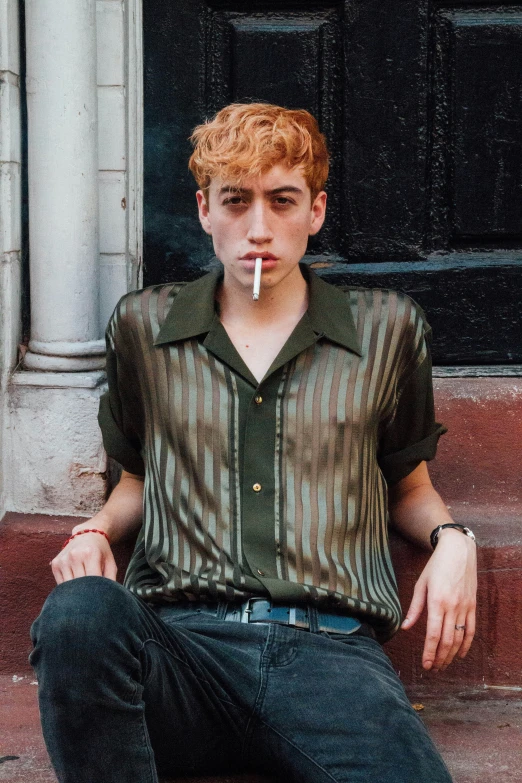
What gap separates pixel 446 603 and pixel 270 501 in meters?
0.46

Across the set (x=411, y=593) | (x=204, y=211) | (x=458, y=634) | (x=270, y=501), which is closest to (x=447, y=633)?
(x=458, y=634)

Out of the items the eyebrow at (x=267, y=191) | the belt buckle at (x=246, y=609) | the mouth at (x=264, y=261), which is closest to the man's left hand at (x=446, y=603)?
the belt buckle at (x=246, y=609)

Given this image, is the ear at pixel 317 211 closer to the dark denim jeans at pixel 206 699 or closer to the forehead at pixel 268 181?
the forehead at pixel 268 181

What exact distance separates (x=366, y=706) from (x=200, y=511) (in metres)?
0.59

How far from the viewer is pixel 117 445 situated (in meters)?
2.63

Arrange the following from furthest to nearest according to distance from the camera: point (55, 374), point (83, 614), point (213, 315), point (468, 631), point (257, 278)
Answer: point (55, 374) → point (213, 315) → point (257, 278) → point (468, 631) → point (83, 614)

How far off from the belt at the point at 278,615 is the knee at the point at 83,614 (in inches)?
14.6

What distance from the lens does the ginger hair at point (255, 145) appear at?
7.63ft

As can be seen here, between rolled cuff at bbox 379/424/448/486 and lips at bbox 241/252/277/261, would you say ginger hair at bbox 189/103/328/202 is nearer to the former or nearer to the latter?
lips at bbox 241/252/277/261

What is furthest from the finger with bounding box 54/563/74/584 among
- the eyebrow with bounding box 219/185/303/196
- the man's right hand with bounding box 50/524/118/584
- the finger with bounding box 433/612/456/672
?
the eyebrow with bounding box 219/185/303/196

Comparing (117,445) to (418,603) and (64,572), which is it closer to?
(64,572)

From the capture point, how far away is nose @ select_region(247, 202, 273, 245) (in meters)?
2.33

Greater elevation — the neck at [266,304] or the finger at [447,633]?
the neck at [266,304]

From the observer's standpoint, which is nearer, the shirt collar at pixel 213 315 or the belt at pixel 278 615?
the belt at pixel 278 615
